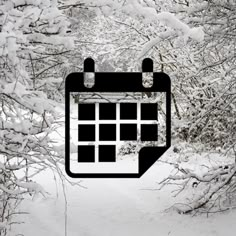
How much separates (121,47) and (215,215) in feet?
16.5

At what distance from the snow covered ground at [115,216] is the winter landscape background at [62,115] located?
0.6 inches

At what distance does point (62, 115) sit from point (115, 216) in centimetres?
262

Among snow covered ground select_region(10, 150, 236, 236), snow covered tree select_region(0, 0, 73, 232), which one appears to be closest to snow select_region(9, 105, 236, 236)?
snow covered ground select_region(10, 150, 236, 236)

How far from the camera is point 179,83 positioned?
846 cm

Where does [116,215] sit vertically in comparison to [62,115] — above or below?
below

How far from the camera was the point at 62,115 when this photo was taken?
482 cm

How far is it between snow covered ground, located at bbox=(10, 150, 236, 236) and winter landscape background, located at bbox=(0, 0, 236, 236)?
2 centimetres

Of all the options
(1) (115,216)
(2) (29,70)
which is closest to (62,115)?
(2) (29,70)

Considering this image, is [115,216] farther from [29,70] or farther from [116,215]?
[29,70]

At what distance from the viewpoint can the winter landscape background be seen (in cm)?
413

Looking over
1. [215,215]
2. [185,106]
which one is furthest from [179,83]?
[215,215]

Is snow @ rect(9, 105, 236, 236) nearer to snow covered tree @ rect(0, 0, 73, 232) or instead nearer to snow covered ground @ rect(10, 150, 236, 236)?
snow covered ground @ rect(10, 150, 236, 236)

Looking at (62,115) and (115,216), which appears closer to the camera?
(62,115)

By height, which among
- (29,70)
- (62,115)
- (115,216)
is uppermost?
(29,70)
